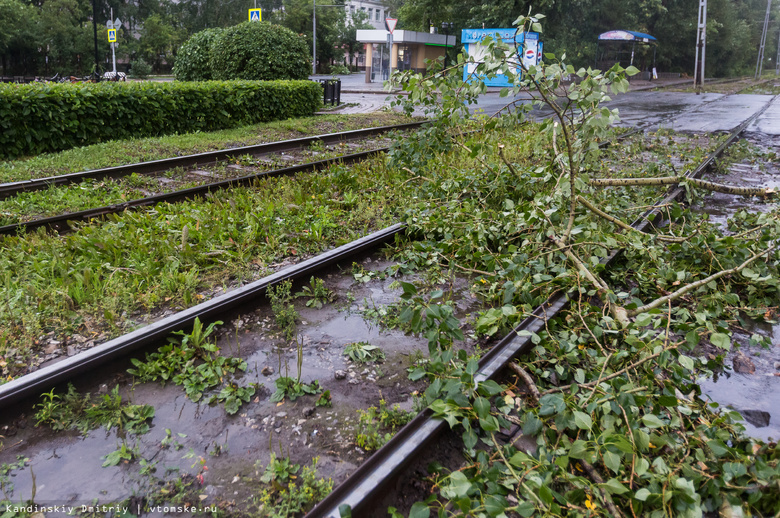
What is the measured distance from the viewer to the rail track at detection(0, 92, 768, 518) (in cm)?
211

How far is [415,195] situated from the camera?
668 cm

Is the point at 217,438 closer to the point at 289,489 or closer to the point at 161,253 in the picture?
the point at 289,489

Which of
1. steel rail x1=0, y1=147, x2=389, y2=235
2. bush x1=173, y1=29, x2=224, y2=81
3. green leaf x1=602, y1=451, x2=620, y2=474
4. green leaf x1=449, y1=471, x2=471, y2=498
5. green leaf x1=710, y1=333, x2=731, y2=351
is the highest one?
bush x1=173, y1=29, x2=224, y2=81

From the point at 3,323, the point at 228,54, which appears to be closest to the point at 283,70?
the point at 228,54

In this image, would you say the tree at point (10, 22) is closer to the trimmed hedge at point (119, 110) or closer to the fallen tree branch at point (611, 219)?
the trimmed hedge at point (119, 110)

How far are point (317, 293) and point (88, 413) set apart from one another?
1.88 metres

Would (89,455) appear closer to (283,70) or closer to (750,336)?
(750,336)

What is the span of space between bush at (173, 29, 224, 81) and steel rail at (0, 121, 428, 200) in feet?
28.2

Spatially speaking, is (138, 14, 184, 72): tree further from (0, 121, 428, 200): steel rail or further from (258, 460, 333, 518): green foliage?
(258, 460, 333, 518): green foliage

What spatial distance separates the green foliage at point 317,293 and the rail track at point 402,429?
0.54 feet

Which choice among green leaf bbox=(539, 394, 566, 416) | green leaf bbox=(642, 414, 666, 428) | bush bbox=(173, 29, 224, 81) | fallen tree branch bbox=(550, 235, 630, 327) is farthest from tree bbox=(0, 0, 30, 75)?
green leaf bbox=(642, 414, 666, 428)

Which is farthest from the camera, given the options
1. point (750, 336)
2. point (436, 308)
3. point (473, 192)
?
point (473, 192)

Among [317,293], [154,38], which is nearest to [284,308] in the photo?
[317,293]

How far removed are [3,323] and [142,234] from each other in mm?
1803
